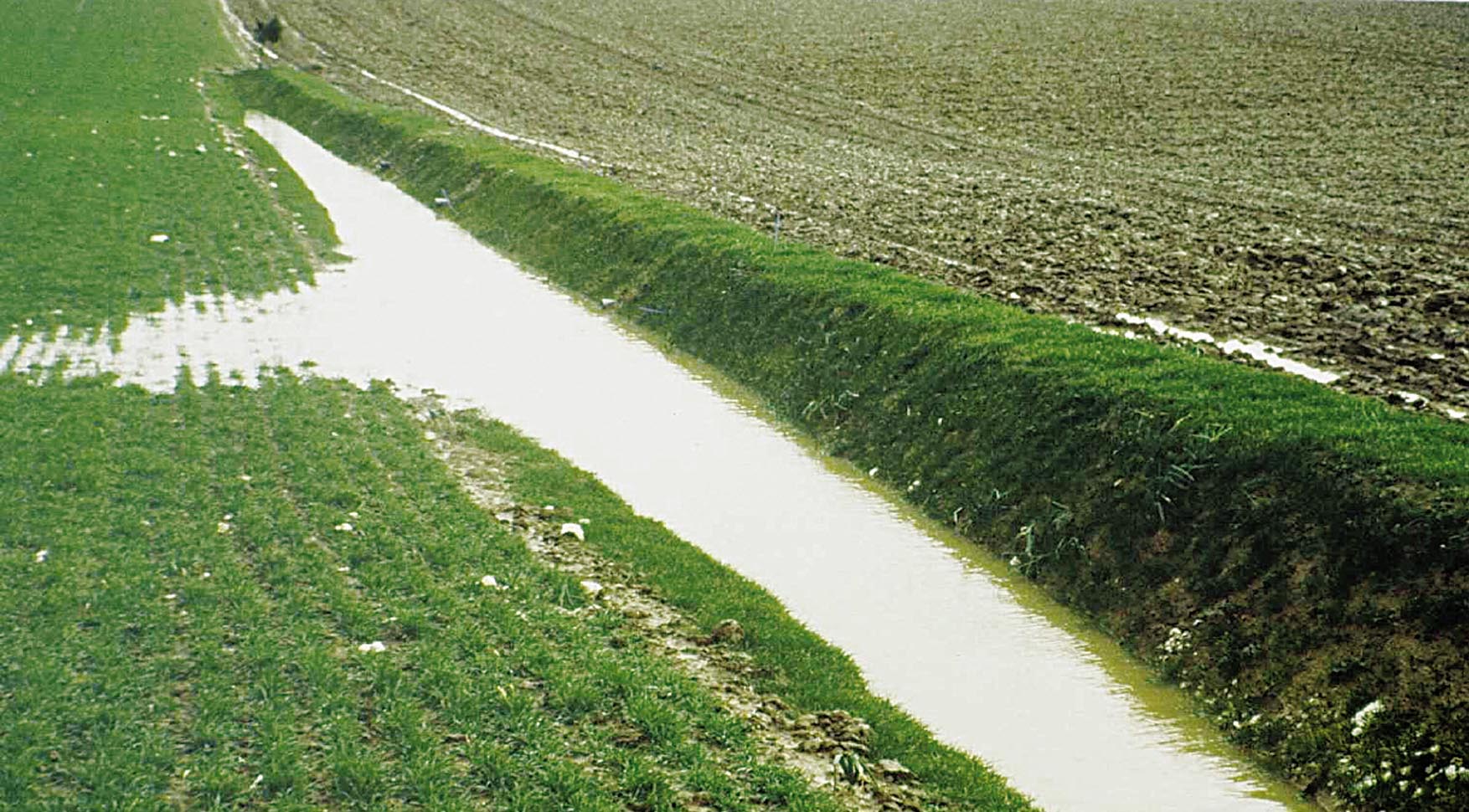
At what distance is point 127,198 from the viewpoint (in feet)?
79.4

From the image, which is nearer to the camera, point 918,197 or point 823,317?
point 823,317

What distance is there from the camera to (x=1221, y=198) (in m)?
23.9

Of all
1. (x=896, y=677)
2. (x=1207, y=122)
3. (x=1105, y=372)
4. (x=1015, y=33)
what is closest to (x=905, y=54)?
(x=1015, y=33)

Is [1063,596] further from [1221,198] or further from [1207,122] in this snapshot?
[1207,122]

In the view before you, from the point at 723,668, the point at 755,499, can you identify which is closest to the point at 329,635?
the point at 723,668

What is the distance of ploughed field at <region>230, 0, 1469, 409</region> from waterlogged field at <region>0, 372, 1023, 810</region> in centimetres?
806

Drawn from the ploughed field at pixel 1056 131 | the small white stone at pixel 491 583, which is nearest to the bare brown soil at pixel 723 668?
the small white stone at pixel 491 583

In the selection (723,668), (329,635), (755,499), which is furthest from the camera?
(755,499)

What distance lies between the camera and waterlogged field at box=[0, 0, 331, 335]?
60.5 ft

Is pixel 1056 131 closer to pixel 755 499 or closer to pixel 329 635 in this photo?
pixel 755 499

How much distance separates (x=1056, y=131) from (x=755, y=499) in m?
23.5

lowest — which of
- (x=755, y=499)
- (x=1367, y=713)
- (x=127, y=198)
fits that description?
(x=127, y=198)

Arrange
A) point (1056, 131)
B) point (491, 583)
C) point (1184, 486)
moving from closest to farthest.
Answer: point (491, 583), point (1184, 486), point (1056, 131)

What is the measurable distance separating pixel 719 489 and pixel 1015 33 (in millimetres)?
44702
